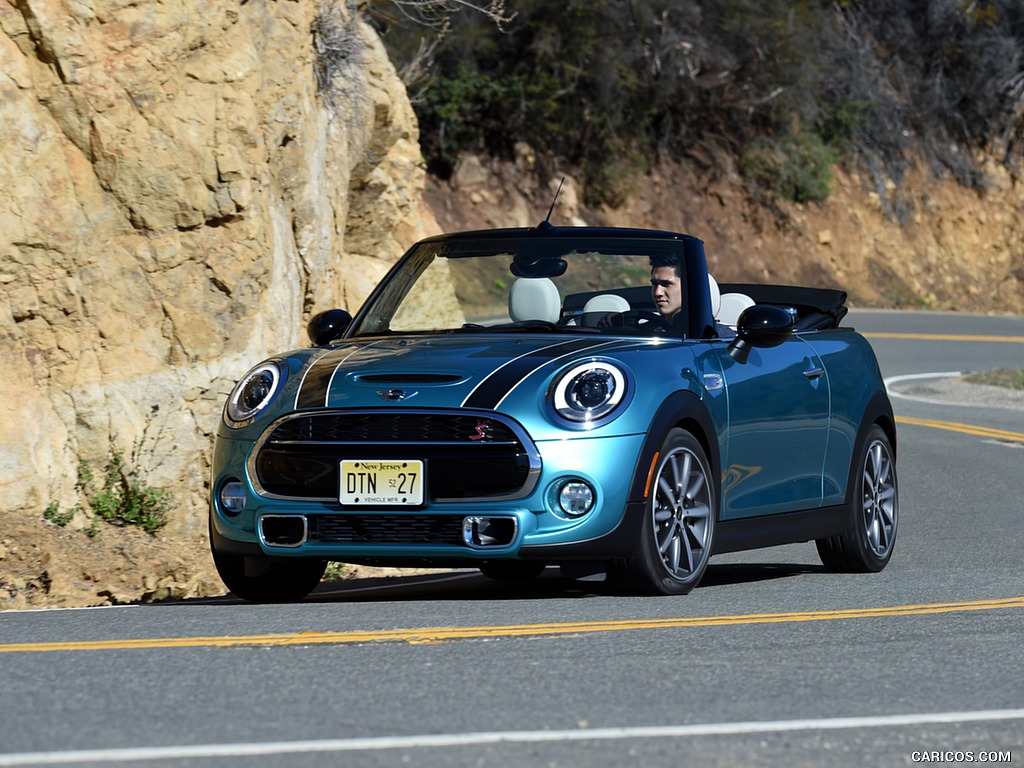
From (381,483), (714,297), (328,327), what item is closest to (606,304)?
(714,297)

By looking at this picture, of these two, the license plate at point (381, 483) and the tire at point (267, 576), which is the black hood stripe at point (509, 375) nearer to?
the license plate at point (381, 483)

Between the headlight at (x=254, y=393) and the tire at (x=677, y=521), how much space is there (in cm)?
163

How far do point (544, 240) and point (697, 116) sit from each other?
33.8 metres

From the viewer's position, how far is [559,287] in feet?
27.5

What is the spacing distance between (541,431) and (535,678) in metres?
1.80

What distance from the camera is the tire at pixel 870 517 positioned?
9242 millimetres

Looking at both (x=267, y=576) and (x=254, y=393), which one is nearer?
(x=254, y=393)

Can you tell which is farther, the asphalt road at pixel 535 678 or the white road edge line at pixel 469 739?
the asphalt road at pixel 535 678

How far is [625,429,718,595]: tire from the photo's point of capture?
7297 millimetres

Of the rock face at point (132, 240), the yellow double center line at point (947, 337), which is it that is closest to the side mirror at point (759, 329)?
the rock face at point (132, 240)

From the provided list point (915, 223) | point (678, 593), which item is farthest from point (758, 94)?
point (678, 593)

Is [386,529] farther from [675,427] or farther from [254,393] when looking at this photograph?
[675,427]

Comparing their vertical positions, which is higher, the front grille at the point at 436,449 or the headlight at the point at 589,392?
the headlight at the point at 589,392

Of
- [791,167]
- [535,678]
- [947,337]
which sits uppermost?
[791,167]
